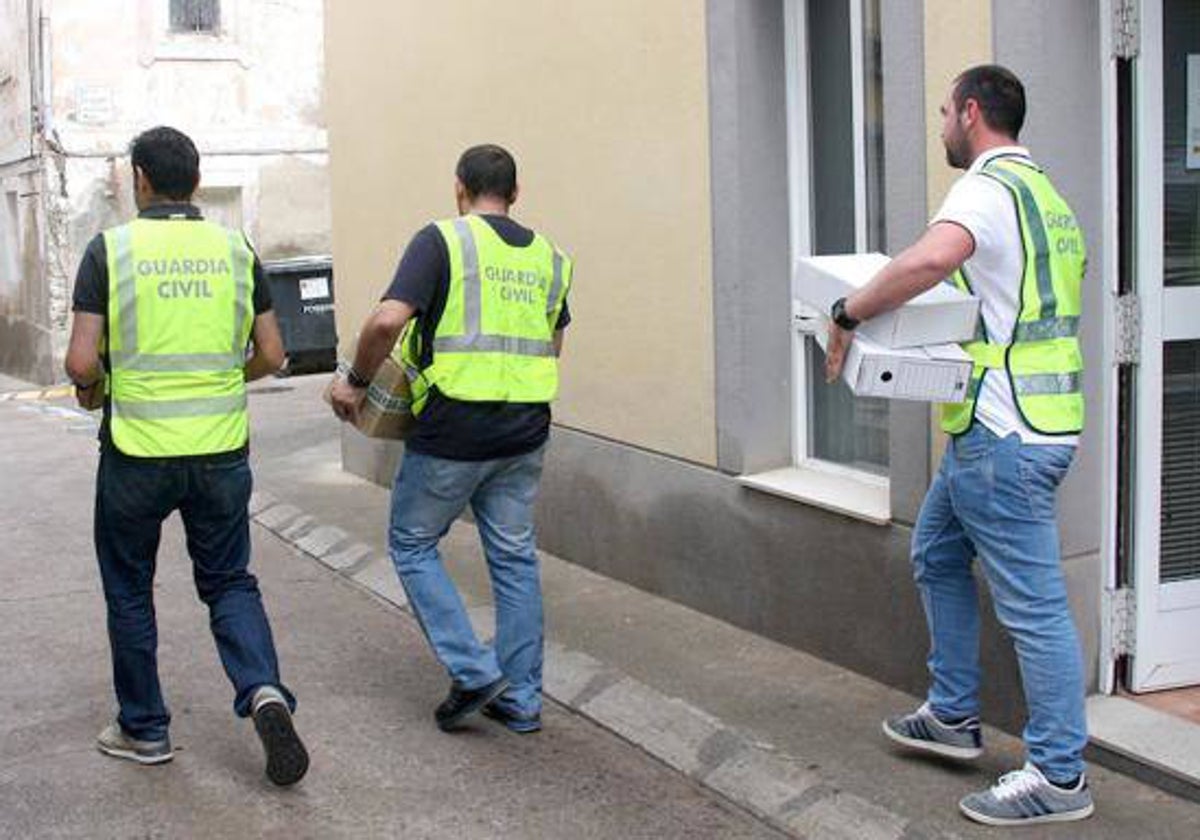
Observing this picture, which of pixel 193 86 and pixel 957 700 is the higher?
pixel 193 86

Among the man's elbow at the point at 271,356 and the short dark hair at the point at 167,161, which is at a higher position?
the short dark hair at the point at 167,161

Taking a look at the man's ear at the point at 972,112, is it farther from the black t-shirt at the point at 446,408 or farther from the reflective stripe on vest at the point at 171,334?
the reflective stripe on vest at the point at 171,334

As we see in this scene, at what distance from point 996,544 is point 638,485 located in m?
2.75

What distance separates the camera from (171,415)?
4570mm

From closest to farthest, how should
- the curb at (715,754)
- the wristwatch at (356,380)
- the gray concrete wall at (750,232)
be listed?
1. the curb at (715,754)
2. the wristwatch at (356,380)
3. the gray concrete wall at (750,232)

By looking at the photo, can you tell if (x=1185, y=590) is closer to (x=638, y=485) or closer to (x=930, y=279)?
(x=930, y=279)

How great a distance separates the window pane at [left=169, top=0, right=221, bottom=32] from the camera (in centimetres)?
1841

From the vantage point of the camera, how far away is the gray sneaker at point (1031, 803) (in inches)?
162

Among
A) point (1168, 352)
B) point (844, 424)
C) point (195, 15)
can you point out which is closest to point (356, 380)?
point (844, 424)

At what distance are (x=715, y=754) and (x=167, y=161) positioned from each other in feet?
7.86

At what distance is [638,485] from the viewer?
Answer: 6.71 metres

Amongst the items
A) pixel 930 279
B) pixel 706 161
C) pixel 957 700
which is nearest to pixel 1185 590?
pixel 957 700

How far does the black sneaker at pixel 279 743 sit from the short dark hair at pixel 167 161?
1.51m

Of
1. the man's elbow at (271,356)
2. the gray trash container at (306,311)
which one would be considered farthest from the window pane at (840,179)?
the gray trash container at (306,311)
